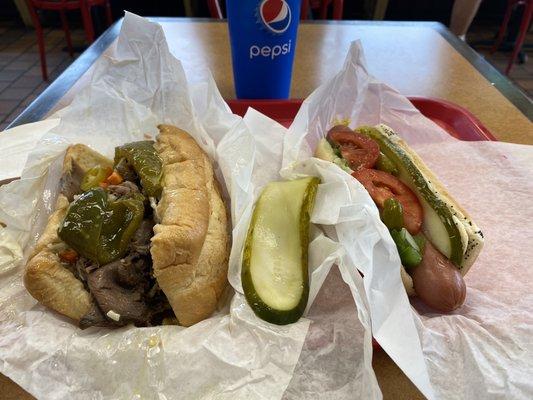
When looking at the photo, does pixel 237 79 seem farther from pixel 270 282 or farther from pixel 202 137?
pixel 270 282

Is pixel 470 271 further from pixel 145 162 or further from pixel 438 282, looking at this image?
pixel 145 162

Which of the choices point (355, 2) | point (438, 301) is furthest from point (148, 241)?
point (355, 2)

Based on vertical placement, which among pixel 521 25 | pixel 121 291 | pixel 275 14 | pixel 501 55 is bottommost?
pixel 501 55

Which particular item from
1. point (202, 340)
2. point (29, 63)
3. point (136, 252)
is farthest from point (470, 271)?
point (29, 63)

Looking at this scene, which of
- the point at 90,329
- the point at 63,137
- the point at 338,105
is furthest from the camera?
the point at 338,105

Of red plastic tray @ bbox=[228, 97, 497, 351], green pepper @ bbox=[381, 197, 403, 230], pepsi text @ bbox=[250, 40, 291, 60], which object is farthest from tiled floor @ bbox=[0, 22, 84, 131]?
green pepper @ bbox=[381, 197, 403, 230]

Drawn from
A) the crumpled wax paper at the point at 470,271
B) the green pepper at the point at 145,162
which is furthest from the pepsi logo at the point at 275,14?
the green pepper at the point at 145,162

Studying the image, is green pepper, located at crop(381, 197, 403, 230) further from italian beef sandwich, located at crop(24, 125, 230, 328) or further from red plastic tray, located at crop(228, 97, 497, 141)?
red plastic tray, located at crop(228, 97, 497, 141)
